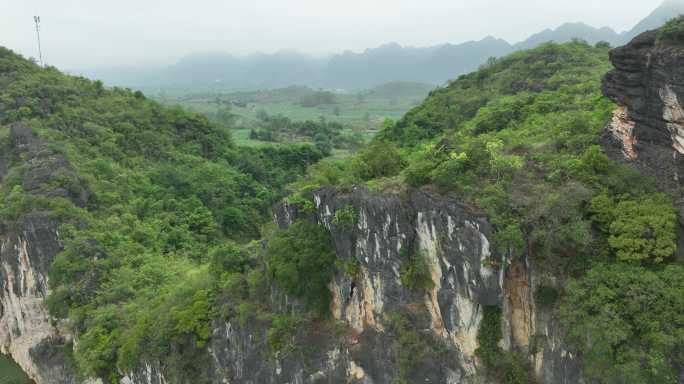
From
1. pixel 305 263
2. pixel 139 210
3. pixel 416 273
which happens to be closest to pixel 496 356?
pixel 416 273

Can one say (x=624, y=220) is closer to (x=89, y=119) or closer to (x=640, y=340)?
(x=640, y=340)

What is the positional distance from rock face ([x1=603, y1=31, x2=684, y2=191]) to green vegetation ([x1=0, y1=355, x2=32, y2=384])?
26.8 m

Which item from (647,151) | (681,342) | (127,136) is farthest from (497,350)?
(127,136)

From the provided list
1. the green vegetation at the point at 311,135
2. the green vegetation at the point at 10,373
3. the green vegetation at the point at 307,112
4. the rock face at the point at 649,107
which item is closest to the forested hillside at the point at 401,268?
the rock face at the point at 649,107

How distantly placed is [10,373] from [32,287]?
14.6 ft

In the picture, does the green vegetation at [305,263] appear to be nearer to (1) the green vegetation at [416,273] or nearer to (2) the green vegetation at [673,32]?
(1) the green vegetation at [416,273]

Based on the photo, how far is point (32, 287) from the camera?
23.0 meters

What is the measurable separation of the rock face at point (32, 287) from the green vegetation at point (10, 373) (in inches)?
10.3

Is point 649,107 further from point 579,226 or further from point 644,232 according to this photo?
point 579,226

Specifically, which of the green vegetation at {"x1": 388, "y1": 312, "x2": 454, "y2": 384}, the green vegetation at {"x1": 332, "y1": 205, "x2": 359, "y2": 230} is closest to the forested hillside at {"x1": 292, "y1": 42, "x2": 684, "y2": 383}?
the green vegetation at {"x1": 332, "y1": 205, "x2": 359, "y2": 230}

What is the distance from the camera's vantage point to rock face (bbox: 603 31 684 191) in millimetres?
11734

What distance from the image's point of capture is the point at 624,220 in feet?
36.2

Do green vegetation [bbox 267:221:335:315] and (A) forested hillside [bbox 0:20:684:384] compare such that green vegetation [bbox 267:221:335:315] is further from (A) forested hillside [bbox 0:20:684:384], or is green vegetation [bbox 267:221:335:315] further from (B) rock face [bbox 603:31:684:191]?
(B) rock face [bbox 603:31:684:191]

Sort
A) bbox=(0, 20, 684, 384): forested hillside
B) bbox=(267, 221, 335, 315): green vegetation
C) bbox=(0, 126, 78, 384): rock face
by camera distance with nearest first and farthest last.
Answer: bbox=(0, 20, 684, 384): forested hillside
bbox=(267, 221, 335, 315): green vegetation
bbox=(0, 126, 78, 384): rock face
